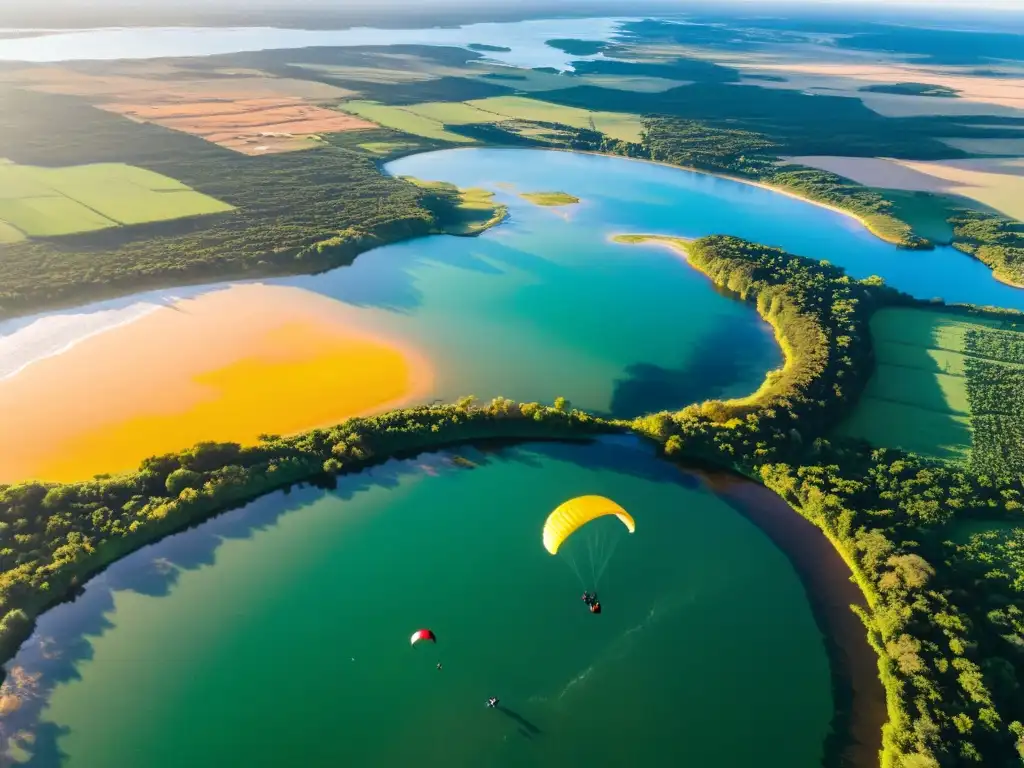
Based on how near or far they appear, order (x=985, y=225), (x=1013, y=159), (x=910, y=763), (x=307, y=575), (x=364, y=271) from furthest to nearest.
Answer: (x=1013, y=159), (x=985, y=225), (x=364, y=271), (x=307, y=575), (x=910, y=763)

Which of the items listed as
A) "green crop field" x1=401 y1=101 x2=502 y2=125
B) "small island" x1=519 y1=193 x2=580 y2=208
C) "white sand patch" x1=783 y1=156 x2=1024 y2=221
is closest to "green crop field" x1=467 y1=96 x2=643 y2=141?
"green crop field" x1=401 y1=101 x2=502 y2=125

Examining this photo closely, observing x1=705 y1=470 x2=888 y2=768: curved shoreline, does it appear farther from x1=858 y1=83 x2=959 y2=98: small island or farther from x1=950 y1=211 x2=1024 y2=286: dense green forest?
x1=858 y1=83 x2=959 y2=98: small island

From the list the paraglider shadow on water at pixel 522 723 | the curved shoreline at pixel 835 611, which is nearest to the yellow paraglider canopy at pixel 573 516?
the paraglider shadow on water at pixel 522 723

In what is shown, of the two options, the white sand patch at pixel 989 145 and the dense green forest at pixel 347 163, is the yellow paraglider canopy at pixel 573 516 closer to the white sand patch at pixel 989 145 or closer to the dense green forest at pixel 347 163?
the dense green forest at pixel 347 163

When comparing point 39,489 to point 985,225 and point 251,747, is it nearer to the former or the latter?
point 251,747

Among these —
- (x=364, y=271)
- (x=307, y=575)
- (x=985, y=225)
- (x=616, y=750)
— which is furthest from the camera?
(x=985, y=225)

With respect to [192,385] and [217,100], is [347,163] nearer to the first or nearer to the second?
[217,100]

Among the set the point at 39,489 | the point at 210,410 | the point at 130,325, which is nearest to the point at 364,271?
the point at 130,325
